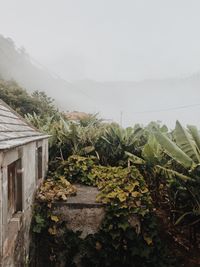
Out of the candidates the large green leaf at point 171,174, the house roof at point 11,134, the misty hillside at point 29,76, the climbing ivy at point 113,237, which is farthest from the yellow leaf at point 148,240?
the misty hillside at point 29,76

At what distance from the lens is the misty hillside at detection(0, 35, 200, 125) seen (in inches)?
1917

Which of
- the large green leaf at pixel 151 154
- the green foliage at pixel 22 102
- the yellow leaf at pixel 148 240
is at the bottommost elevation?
the yellow leaf at pixel 148 240

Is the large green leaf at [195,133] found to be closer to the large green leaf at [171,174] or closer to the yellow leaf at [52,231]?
the large green leaf at [171,174]

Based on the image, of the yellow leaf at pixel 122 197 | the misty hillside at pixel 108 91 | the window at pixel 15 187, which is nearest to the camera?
the window at pixel 15 187

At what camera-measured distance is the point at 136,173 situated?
645cm

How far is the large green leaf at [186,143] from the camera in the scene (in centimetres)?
511

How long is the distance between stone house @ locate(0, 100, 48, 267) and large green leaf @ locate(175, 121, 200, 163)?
2.94 meters

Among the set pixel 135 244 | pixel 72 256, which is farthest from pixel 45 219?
pixel 135 244

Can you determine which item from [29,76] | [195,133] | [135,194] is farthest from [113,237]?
[29,76]

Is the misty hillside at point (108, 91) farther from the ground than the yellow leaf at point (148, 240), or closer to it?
farther from the ground

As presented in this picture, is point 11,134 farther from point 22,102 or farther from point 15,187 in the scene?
point 22,102

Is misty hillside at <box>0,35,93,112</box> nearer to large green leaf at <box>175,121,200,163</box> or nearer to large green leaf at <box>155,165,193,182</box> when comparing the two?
large green leaf at <box>155,165,193,182</box>

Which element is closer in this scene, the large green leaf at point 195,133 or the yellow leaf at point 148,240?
the large green leaf at point 195,133

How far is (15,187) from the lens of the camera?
3.91 meters
